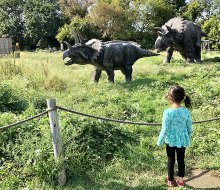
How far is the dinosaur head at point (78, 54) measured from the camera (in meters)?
10.2

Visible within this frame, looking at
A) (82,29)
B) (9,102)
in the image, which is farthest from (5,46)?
(9,102)

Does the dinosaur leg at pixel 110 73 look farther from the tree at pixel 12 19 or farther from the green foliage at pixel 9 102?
the tree at pixel 12 19

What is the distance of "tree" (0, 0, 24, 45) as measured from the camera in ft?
143

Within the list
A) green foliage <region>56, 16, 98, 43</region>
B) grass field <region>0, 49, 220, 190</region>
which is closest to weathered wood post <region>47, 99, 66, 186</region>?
grass field <region>0, 49, 220, 190</region>

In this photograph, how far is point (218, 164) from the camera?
5.07 metres

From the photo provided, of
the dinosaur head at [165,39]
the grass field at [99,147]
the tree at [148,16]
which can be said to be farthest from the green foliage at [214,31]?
the grass field at [99,147]

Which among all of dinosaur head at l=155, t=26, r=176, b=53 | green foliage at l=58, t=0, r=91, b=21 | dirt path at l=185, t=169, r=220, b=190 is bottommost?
dirt path at l=185, t=169, r=220, b=190

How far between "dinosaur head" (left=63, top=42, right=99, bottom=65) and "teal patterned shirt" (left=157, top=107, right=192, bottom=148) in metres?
6.28

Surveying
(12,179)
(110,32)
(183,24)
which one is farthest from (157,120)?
(110,32)

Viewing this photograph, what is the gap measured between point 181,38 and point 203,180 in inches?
433

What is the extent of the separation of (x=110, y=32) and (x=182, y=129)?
104 feet

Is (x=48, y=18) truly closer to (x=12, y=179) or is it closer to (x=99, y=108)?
(x=99, y=108)

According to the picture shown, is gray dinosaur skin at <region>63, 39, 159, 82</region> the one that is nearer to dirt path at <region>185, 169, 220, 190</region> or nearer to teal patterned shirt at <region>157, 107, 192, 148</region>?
dirt path at <region>185, 169, 220, 190</region>

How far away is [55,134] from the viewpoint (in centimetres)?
451
